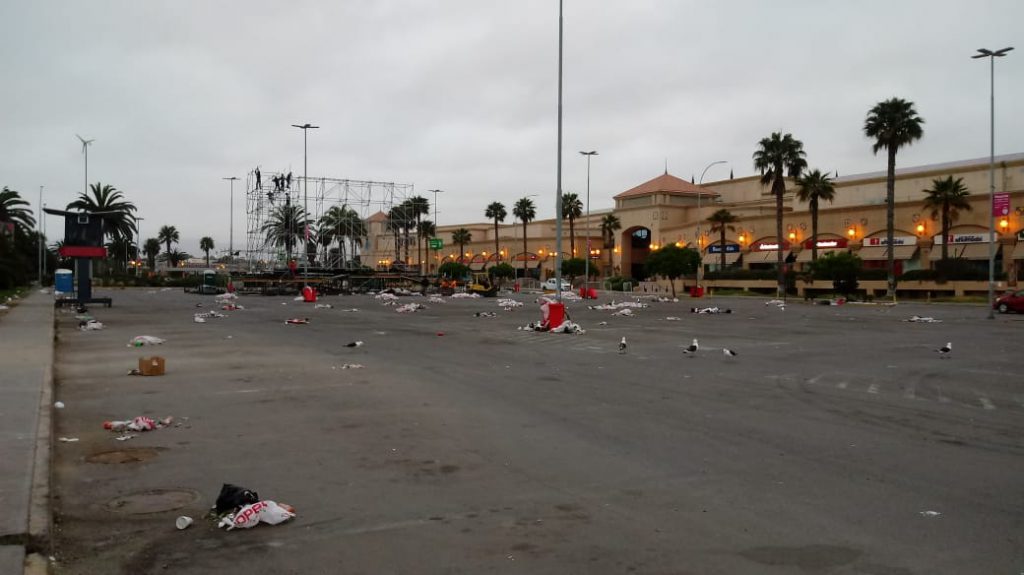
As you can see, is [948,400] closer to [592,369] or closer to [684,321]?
[592,369]

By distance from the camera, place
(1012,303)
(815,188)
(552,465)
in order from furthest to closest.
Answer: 1. (815,188)
2. (1012,303)
3. (552,465)

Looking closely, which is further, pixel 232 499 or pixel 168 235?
pixel 168 235

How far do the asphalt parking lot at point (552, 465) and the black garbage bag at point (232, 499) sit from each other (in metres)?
0.24

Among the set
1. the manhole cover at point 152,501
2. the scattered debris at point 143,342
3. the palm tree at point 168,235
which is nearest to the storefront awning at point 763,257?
the scattered debris at point 143,342

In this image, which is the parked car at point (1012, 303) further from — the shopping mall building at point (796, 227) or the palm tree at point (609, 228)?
the palm tree at point (609, 228)

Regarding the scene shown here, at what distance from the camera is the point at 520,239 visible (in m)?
121

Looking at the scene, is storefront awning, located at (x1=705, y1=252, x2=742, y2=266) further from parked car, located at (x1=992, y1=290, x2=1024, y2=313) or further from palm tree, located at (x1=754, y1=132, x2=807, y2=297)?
parked car, located at (x1=992, y1=290, x2=1024, y2=313)

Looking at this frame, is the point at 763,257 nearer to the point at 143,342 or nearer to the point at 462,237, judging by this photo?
the point at 462,237

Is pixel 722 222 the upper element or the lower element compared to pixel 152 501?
upper

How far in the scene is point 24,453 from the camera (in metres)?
7.32

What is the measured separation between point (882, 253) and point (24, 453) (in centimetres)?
7031

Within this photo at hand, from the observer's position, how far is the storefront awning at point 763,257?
255 ft

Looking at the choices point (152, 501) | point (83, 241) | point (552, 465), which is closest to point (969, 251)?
point (83, 241)

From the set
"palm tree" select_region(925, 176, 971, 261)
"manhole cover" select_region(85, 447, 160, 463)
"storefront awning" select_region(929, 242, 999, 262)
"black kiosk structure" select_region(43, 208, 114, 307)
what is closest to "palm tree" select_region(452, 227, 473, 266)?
"storefront awning" select_region(929, 242, 999, 262)
